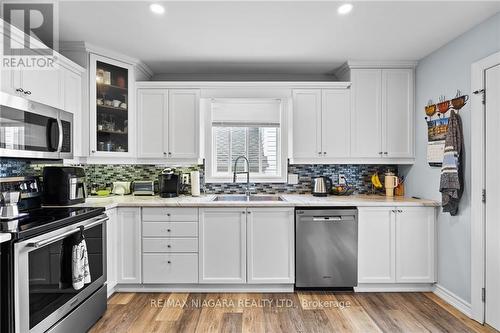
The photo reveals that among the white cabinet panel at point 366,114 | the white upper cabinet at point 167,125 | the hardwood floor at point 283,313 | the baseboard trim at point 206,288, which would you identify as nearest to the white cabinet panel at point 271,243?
the baseboard trim at point 206,288

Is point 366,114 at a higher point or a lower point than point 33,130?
higher

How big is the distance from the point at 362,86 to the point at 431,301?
2.31 m

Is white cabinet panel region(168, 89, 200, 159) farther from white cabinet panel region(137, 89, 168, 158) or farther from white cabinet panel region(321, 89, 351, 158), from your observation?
white cabinet panel region(321, 89, 351, 158)

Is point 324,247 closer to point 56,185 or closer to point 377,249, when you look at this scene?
point 377,249

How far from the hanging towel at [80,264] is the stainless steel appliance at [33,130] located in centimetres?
73

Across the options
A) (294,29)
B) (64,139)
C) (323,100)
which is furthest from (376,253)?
(64,139)

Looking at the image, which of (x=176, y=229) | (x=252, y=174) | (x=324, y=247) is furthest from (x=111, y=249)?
(x=324, y=247)

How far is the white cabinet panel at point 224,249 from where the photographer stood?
2986mm

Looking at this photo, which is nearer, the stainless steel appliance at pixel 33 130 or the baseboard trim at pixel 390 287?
the stainless steel appliance at pixel 33 130

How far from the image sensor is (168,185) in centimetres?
338

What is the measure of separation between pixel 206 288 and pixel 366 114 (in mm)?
2577

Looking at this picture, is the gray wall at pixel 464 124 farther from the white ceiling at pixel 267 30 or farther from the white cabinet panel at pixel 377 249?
the white cabinet panel at pixel 377 249

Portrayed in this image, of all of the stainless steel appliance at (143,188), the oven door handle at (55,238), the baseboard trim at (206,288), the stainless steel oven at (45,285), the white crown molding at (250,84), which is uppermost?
the white crown molding at (250,84)

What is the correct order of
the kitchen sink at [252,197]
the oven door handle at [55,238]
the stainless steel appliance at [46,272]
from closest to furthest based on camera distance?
the stainless steel appliance at [46,272]
the oven door handle at [55,238]
the kitchen sink at [252,197]
